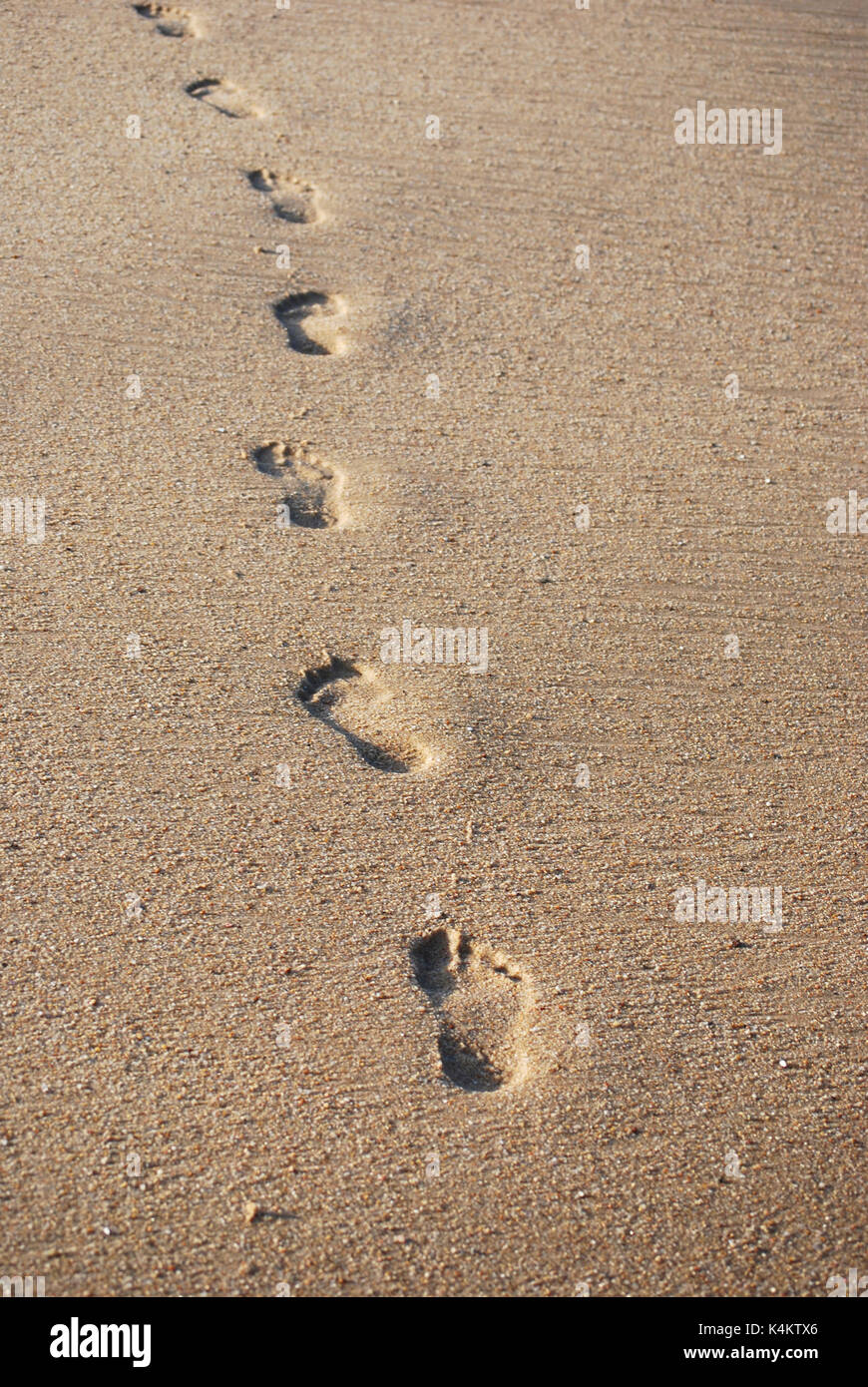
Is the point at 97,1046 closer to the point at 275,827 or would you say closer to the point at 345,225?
the point at 275,827

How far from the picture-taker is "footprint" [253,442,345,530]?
3207 millimetres

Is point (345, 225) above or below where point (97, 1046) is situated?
above

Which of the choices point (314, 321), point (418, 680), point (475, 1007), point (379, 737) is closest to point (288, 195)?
point (314, 321)

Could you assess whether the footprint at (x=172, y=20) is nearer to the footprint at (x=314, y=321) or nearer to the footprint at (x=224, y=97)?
the footprint at (x=224, y=97)

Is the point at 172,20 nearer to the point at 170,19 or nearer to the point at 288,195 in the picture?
the point at 170,19

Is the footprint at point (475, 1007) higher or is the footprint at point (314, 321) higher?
the footprint at point (314, 321)

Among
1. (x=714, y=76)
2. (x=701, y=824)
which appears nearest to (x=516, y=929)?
(x=701, y=824)

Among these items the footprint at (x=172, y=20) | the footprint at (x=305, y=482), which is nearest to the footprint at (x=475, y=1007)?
the footprint at (x=305, y=482)

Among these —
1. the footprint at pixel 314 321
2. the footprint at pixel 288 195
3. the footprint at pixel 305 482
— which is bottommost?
the footprint at pixel 305 482

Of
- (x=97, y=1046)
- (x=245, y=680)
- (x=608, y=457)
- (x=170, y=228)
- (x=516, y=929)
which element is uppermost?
(x=170, y=228)

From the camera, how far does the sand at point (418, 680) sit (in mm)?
1980

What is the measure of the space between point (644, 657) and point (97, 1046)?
5.30 feet

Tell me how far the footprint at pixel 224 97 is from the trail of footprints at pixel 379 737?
56 centimetres
